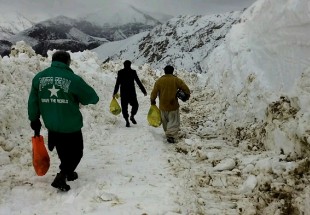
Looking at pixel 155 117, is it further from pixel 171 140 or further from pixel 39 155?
pixel 39 155

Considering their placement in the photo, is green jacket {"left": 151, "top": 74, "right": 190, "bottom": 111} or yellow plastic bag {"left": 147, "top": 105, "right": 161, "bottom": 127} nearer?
green jacket {"left": 151, "top": 74, "right": 190, "bottom": 111}

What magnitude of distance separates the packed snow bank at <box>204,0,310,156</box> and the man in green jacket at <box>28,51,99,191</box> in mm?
2970

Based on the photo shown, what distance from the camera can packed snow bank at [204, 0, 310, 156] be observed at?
20.9 feet

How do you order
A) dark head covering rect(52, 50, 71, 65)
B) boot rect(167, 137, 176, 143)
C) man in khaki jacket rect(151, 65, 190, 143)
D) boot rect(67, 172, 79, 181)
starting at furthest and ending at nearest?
man in khaki jacket rect(151, 65, 190, 143)
boot rect(167, 137, 176, 143)
boot rect(67, 172, 79, 181)
dark head covering rect(52, 50, 71, 65)

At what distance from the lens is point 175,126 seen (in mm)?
9461

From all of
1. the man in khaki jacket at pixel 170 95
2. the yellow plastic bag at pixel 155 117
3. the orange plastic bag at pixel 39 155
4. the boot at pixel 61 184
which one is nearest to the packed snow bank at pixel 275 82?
the man in khaki jacket at pixel 170 95

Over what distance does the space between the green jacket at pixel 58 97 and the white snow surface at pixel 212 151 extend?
913 mm

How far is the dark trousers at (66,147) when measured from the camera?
570 cm

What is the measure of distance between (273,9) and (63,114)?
21.4 ft

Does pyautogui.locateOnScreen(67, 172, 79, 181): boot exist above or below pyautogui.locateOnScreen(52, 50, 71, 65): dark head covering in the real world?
below

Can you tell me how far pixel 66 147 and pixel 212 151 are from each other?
331 cm

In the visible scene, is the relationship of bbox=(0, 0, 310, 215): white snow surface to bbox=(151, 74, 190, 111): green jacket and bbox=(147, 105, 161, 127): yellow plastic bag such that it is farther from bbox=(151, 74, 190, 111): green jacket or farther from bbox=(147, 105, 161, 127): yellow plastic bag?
bbox=(151, 74, 190, 111): green jacket

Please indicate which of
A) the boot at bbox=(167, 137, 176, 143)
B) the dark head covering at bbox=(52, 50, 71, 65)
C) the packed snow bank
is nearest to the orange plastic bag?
the dark head covering at bbox=(52, 50, 71, 65)

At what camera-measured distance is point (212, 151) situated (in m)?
8.11
